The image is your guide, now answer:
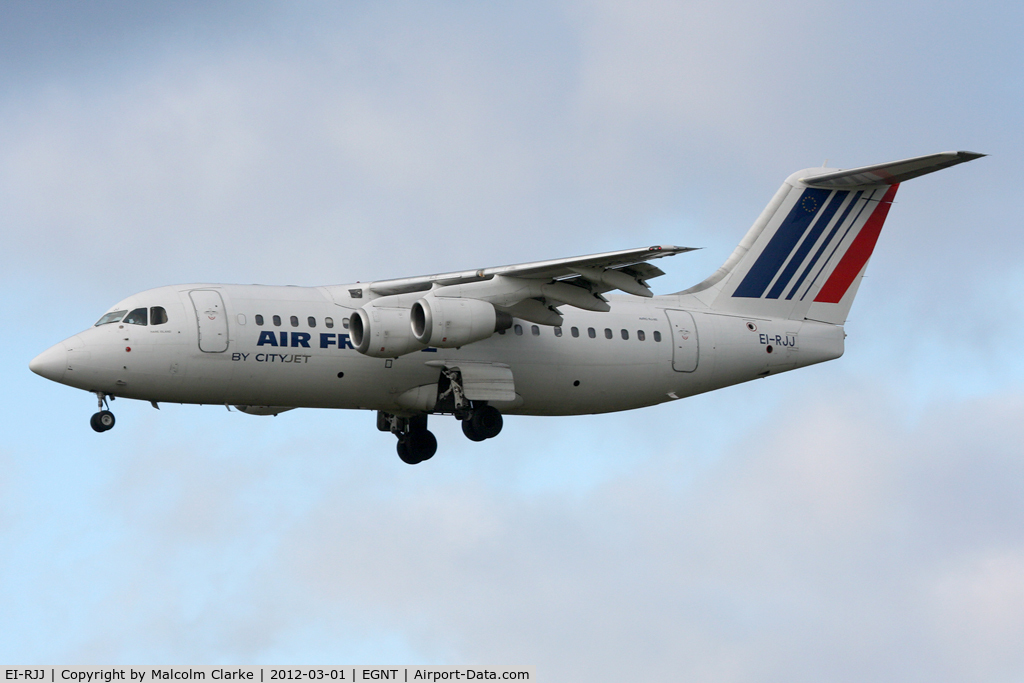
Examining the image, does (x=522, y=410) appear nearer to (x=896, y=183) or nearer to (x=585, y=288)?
(x=585, y=288)

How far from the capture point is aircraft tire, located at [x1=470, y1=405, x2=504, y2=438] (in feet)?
71.9

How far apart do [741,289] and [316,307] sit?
296 inches

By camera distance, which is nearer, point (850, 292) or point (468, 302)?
point (468, 302)

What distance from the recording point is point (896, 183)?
25.3 metres

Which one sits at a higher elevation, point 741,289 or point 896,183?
point 896,183

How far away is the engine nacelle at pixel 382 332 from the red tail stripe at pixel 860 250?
8242 mm

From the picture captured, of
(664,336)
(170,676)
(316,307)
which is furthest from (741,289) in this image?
(170,676)

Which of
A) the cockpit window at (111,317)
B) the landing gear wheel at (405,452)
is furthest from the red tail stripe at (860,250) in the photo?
the cockpit window at (111,317)

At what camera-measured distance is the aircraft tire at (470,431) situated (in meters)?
21.9

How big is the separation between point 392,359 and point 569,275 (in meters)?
2.87

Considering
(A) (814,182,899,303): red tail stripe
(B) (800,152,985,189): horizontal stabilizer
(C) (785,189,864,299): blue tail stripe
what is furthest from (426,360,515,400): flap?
(B) (800,152,985,189): horizontal stabilizer

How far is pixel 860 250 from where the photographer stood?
25.6m

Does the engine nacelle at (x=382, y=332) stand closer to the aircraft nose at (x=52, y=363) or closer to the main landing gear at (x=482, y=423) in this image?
the main landing gear at (x=482, y=423)

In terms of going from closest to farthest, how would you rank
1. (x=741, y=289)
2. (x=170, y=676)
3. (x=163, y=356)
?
(x=170, y=676) < (x=163, y=356) < (x=741, y=289)
